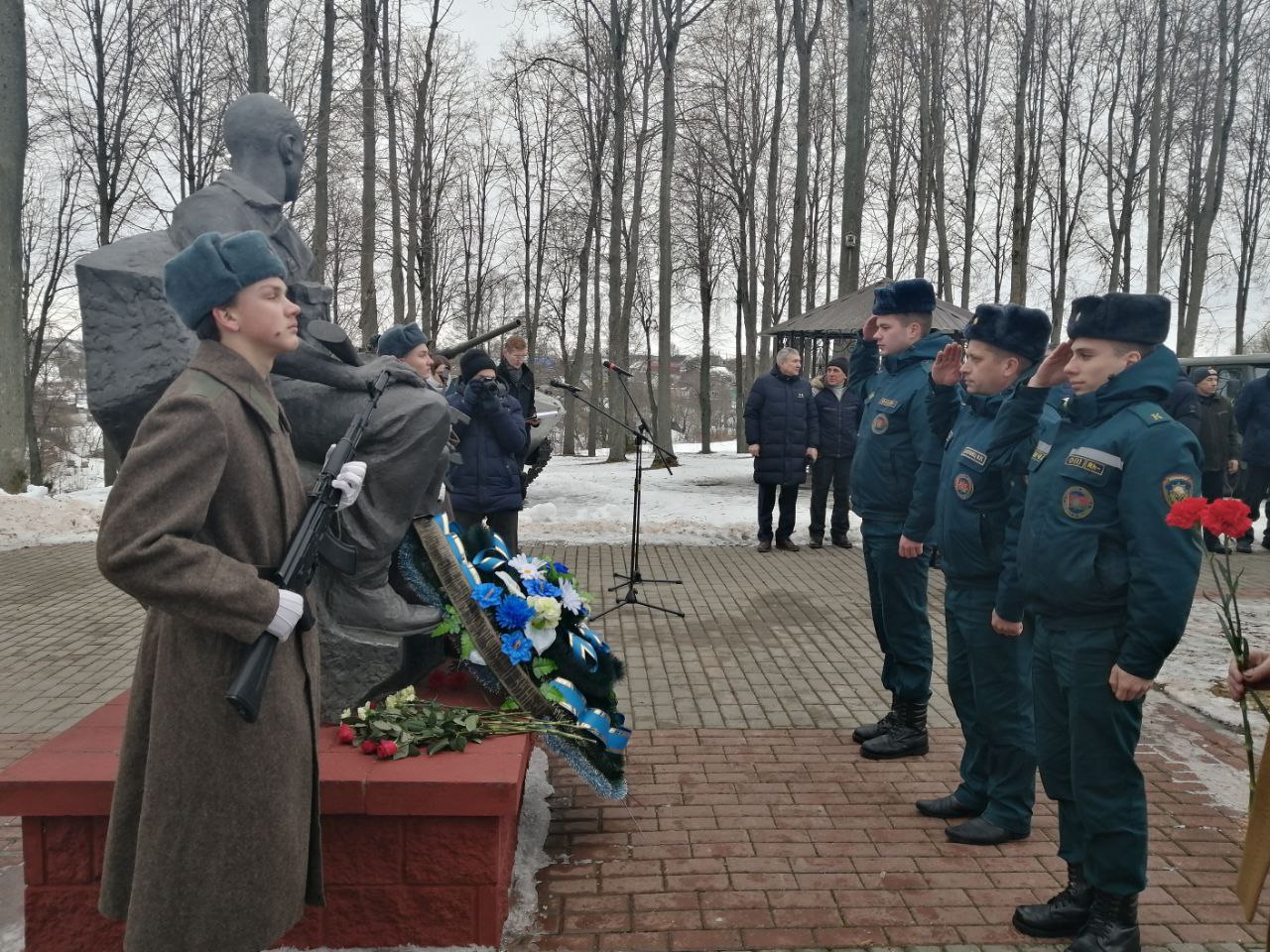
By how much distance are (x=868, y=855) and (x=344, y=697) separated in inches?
78.7

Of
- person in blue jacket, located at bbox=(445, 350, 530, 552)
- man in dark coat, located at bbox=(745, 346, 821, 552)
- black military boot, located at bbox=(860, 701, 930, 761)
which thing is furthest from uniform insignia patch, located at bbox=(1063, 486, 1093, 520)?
man in dark coat, located at bbox=(745, 346, 821, 552)

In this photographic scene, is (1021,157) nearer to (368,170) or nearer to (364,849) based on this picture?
(368,170)

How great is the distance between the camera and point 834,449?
10508mm

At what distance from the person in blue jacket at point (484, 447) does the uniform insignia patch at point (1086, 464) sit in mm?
4629

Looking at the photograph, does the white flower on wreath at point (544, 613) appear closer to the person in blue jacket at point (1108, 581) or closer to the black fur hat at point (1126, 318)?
the person in blue jacket at point (1108, 581)

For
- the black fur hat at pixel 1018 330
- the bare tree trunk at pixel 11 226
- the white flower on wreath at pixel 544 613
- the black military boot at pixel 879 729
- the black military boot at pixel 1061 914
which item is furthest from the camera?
the bare tree trunk at pixel 11 226

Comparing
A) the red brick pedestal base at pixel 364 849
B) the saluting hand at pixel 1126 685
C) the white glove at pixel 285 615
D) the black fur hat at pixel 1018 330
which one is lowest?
the red brick pedestal base at pixel 364 849

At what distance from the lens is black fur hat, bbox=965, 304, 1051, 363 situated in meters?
3.62

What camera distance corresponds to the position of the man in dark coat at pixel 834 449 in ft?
34.6

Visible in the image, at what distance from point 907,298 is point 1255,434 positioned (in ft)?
26.9

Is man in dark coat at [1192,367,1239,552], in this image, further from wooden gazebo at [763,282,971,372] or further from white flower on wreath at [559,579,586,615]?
white flower on wreath at [559,579,586,615]

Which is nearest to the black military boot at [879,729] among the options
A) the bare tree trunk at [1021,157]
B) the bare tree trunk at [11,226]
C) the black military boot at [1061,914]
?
the black military boot at [1061,914]

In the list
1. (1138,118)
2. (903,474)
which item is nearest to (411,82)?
(1138,118)

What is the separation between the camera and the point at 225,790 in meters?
1.93
